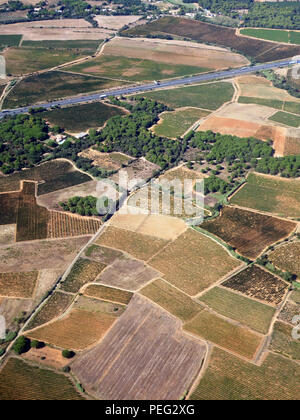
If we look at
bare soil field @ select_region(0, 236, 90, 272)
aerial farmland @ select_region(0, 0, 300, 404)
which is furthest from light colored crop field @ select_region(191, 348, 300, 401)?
bare soil field @ select_region(0, 236, 90, 272)

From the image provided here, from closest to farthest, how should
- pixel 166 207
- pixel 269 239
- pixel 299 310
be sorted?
pixel 299 310
pixel 269 239
pixel 166 207

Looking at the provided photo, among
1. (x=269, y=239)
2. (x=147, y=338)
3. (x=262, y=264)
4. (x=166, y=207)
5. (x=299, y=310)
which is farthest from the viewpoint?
(x=166, y=207)

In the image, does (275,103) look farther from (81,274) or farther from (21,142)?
(81,274)

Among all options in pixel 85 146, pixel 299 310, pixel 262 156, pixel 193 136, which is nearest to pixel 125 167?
pixel 85 146

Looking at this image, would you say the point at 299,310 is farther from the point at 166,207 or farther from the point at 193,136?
the point at 193,136

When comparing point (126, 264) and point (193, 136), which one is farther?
point (193, 136)

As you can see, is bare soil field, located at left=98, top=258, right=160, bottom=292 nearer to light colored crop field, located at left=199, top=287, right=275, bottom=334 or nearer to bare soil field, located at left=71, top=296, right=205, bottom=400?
bare soil field, located at left=71, top=296, right=205, bottom=400

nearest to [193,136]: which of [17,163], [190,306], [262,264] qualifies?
[17,163]
